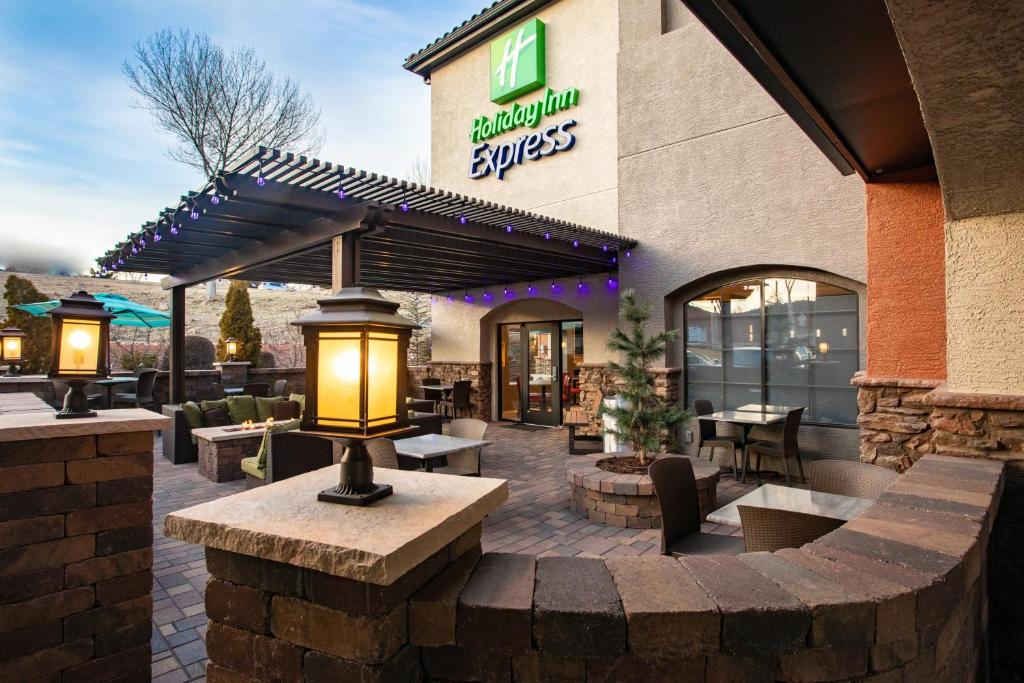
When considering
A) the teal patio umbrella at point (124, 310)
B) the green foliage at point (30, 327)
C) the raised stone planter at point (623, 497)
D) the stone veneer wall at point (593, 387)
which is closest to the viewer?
the raised stone planter at point (623, 497)

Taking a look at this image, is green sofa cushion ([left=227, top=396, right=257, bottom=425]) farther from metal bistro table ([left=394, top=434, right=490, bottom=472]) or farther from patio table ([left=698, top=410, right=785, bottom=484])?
patio table ([left=698, top=410, right=785, bottom=484])

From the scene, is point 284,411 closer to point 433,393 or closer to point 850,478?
point 433,393

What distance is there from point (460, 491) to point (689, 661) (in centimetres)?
72

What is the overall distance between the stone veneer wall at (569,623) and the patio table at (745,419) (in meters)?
4.49

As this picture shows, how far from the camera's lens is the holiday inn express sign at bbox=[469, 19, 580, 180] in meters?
9.38

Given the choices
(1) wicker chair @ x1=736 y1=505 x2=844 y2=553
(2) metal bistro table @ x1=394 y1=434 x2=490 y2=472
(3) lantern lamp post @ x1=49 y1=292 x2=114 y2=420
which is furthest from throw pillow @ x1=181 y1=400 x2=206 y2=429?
(1) wicker chair @ x1=736 y1=505 x2=844 y2=553

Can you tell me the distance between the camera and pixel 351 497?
1.34 meters

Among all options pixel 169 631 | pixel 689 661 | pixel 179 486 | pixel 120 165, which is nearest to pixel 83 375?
pixel 169 631

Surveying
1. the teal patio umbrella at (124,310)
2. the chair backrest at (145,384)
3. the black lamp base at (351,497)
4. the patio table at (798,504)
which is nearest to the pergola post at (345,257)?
the patio table at (798,504)

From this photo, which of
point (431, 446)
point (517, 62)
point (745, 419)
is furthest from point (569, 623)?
point (517, 62)

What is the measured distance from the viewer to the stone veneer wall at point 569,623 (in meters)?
1.14

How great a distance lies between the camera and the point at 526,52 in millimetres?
9656

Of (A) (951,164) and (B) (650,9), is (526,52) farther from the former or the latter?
(A) (951,164)

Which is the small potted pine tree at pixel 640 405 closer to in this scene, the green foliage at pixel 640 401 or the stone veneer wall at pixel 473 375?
the green foliage at pixel 640 401
